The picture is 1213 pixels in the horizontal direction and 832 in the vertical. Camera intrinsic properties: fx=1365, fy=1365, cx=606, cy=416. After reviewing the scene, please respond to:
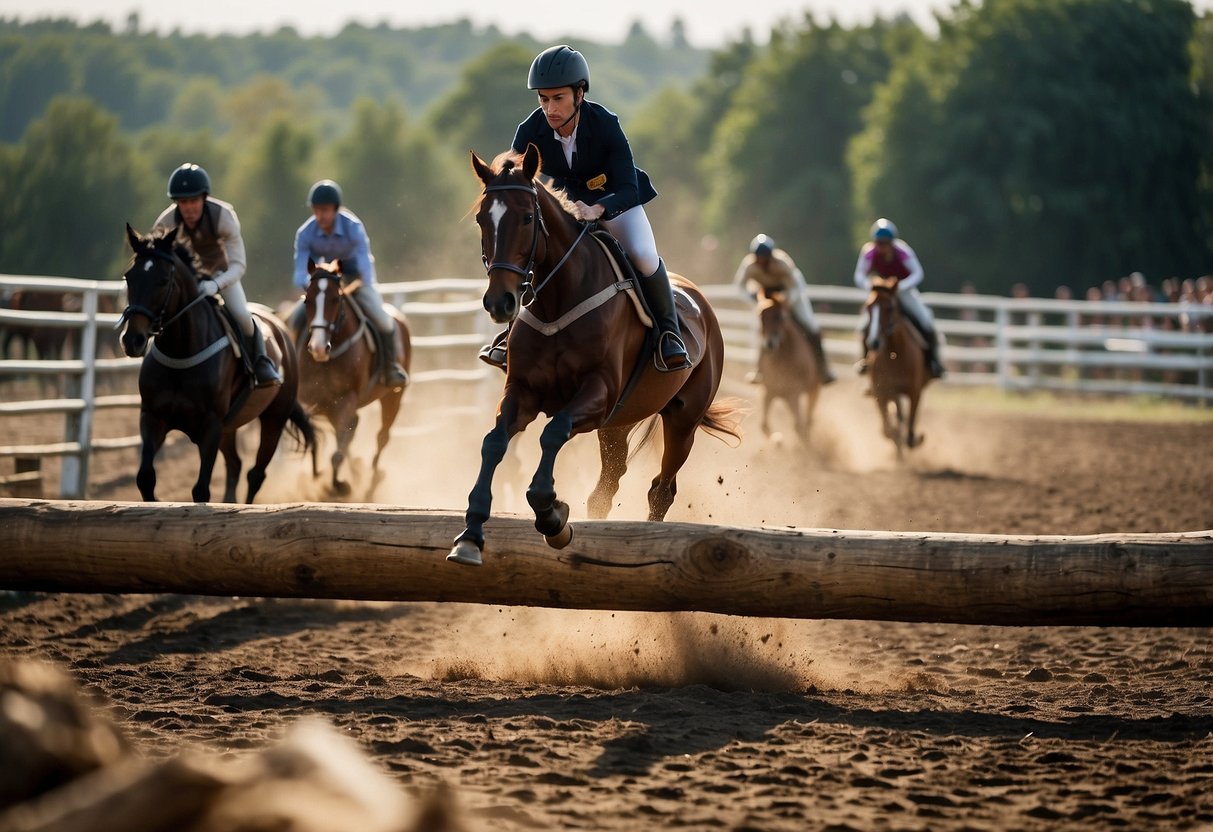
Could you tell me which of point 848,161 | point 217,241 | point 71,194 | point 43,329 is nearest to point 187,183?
point 217,241

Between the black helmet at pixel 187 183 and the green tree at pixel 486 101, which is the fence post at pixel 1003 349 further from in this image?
the green tree at pixel 486 101

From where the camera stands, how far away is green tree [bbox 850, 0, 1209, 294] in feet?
145

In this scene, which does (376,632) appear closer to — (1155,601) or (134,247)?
(134,247)

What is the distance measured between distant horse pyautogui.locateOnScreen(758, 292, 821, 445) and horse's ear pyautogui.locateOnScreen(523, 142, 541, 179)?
1066 cm

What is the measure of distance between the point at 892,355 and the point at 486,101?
103 meters

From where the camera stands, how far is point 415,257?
77812 mm

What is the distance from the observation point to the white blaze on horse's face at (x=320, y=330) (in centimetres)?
1084

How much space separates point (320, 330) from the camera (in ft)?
35.7

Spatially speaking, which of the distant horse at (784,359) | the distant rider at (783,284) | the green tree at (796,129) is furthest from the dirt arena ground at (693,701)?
the green tree at (796,129)

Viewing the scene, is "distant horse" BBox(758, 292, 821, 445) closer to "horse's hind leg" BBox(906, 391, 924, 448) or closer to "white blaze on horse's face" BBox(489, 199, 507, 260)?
"horse's hind leg" BBox(906, 391, 924, 448)

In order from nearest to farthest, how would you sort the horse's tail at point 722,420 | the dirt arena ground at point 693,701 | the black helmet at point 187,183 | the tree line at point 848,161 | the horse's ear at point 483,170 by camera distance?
the dirt arena ground at point 693,701, the horse's ear at point 483,170, the horse's tail at point 722,420, the black helmet at point 187,183, the tree line at point 848,161

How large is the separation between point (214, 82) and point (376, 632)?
179 m

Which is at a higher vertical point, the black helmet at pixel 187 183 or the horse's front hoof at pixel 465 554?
the black helmet at pixel 187 183

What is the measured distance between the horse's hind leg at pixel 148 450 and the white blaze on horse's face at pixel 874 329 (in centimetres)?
899
